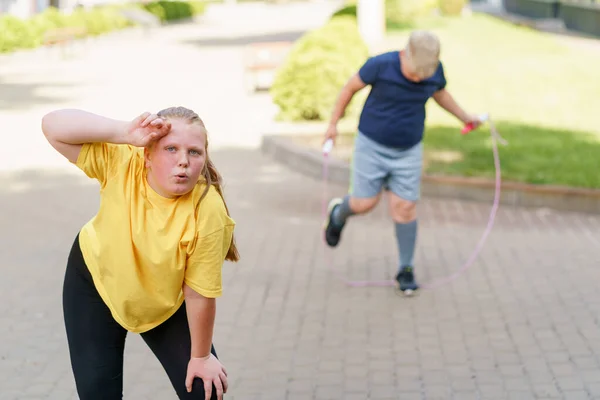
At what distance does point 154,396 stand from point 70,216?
3.95 meters

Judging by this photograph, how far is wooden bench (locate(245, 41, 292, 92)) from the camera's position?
1658 cm

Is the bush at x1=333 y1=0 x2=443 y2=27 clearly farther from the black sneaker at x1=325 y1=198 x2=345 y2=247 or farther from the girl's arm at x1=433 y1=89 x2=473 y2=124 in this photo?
the girl's arm at x1=433 y1=89 x2=473 y2=124

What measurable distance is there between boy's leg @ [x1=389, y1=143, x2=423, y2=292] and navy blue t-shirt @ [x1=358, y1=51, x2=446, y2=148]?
0.41 ft

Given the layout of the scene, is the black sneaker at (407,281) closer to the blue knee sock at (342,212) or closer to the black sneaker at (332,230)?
the blue knee sock at (342,212)

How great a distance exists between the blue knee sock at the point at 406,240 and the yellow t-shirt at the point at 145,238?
3.25 meters

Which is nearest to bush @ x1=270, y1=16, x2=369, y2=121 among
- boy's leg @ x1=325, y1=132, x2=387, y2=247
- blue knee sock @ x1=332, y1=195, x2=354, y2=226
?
blue knee sock @ x1=332, y1=195, x2=354, y2=226

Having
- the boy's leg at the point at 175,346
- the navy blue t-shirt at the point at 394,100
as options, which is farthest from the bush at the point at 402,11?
the boy's leg at the point at 175,346

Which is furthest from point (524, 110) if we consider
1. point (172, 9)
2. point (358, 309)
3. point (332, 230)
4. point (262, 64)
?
point (172, 9)

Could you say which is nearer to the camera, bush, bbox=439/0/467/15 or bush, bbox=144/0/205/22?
bush, bbox=144/0/205/22

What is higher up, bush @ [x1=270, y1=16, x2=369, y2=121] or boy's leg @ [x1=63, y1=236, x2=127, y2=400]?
boy's leg @ [x1=63, y1=236, x2=127, y2=400]

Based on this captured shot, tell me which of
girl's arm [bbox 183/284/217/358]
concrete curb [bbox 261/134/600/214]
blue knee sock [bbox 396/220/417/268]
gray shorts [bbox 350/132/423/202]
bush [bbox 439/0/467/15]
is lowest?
bush [bbox 439/0/467/15]

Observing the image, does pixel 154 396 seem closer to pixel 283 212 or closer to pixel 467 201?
A: pixel 283 212

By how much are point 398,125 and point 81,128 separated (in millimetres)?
3277

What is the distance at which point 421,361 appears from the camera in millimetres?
5262
